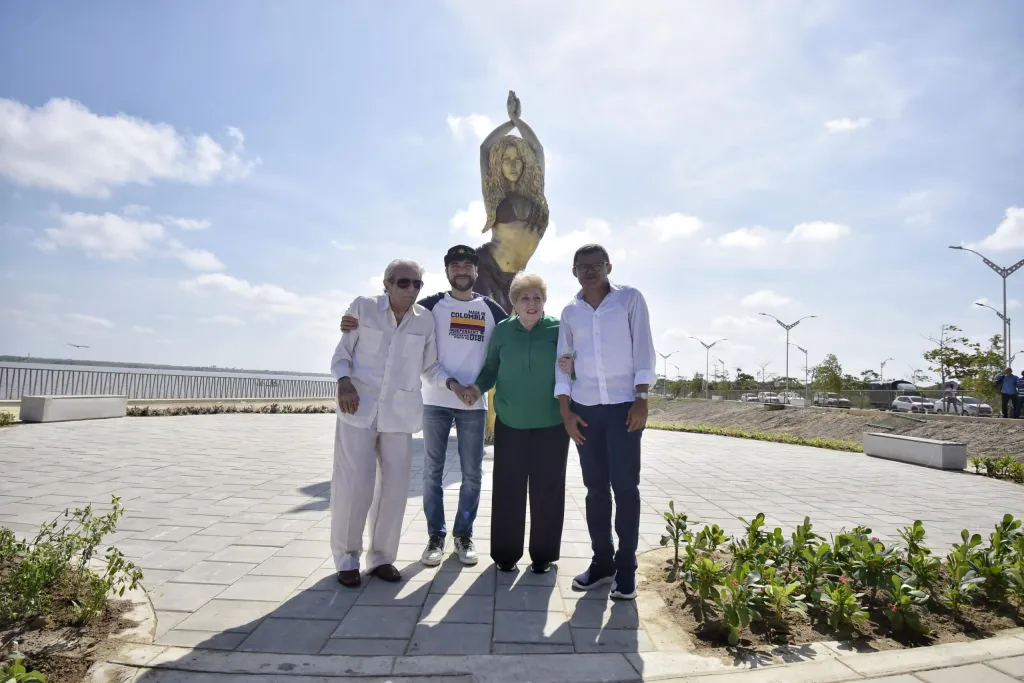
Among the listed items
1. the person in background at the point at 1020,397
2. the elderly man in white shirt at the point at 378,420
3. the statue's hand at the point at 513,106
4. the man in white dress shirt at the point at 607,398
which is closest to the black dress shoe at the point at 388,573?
the elderly man in white shirt at the point at 378,420

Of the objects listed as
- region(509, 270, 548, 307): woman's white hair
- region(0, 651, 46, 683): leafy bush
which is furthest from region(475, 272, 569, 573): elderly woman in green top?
region(0, 651, 46, 683): leafy bush

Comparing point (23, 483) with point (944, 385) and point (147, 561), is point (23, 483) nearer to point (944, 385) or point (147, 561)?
point (147, 561)

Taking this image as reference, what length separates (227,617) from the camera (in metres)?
2.74

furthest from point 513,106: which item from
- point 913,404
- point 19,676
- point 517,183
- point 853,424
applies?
point 913,404

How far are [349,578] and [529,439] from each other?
132cm

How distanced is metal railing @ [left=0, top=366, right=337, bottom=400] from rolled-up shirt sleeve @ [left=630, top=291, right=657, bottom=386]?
14628 mm

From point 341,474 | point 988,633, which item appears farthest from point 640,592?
point 341,474

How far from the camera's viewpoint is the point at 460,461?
3734mm

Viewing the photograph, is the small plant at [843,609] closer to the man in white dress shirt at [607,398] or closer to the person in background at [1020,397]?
the man in white dress shirt at [607,398]

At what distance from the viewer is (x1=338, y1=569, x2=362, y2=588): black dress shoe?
317cm

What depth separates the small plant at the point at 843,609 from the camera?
265 cm

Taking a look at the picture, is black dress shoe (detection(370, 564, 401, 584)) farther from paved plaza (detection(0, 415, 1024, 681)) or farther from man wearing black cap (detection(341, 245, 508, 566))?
man wearing black cap (detection(341, 245, 508, 566))

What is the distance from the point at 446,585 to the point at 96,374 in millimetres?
16082

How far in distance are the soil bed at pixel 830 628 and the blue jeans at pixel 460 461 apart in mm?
1344
